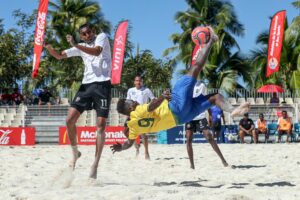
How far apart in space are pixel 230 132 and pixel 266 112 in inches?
135

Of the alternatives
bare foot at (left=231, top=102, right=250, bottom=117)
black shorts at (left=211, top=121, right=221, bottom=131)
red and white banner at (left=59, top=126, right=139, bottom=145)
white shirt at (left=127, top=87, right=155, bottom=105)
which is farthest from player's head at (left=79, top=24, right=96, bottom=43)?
black shorts at (left=211, top=121, right=221, bottom=131)

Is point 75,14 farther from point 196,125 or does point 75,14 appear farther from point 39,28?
point 196,125

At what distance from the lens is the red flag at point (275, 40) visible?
21.5 meters

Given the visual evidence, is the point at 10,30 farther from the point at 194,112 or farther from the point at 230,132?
the point at 194,112

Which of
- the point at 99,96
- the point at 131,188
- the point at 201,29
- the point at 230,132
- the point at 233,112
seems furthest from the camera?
the point at 230,132

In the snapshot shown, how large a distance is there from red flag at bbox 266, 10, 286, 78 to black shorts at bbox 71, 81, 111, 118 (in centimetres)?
1680

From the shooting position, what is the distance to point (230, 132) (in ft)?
58.0

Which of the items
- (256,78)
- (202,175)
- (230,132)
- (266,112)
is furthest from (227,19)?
(202,175)

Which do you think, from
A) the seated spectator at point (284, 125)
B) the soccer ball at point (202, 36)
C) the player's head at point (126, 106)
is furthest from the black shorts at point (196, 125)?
the seated spectator at point (284, 125)

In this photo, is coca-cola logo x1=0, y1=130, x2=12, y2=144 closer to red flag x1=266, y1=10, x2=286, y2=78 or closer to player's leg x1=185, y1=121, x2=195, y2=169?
player's leg x1=185, y1=121, x2=195, y2=169

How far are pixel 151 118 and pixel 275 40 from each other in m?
17.3

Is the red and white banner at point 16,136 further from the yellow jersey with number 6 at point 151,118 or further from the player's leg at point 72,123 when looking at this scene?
the yellow jersey with number 6 at point 151,118

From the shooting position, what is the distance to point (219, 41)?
30.1 metres

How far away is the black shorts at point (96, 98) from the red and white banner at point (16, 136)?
11.1m
